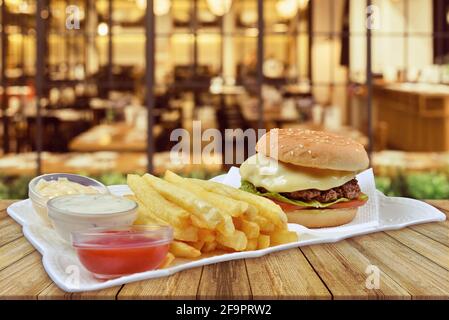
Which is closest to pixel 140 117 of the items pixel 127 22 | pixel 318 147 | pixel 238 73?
pixel 238 73

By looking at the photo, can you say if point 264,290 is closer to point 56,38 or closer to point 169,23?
point 56,38

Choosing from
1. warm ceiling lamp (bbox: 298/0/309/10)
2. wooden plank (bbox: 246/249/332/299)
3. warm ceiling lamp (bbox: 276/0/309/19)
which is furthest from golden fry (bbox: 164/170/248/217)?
warm ceiling lamp (bbox: 298/0/309/10)

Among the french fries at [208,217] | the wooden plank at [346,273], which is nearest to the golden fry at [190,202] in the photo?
the french fries at [208,217]

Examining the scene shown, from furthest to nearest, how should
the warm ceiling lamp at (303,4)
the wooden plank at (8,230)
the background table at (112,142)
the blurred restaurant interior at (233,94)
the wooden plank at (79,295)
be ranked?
the warm ceiling lamp at (303,4), the blurred restaurant interior at (233,94), the background table at (112,142), the wooden plank at (8,230), the wooden plank at (79,295)

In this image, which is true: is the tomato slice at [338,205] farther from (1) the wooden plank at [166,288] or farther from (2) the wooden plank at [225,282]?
(1) the wooden plank at [166,288]

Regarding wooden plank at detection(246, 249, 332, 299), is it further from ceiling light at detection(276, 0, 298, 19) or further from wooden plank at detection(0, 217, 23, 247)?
ceiling light at detection(276, 0, 298, 19)

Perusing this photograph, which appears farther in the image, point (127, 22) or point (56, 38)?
point (127, 22)
